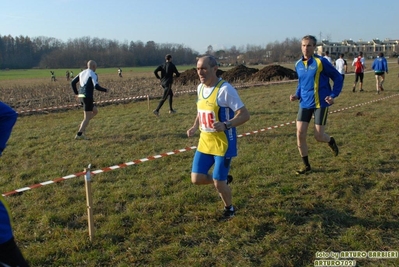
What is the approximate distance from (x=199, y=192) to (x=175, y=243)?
4.87 feet

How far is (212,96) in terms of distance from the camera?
13.0 feet

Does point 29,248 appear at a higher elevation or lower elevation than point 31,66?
lower

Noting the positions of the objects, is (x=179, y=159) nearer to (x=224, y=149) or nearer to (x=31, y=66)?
(x=224, y=149)

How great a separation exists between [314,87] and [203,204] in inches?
101

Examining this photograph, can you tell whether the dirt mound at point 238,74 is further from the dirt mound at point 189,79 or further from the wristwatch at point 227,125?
the wristwatch at point 227,125

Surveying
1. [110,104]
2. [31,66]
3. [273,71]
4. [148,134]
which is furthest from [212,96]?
[31,66]

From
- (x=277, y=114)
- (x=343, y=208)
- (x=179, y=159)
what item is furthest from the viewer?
(x=277, y=114)

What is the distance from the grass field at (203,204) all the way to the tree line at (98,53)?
336 ft

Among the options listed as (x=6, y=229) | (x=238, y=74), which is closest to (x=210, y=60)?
(x=6, y=229)

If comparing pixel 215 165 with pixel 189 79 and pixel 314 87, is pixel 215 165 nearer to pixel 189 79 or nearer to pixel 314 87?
pixel 314 87

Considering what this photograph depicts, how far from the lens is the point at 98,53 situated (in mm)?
124562

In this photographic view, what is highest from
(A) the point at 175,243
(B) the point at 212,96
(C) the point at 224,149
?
(B) the point at 212,96

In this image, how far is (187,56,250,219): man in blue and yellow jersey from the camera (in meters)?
3.88

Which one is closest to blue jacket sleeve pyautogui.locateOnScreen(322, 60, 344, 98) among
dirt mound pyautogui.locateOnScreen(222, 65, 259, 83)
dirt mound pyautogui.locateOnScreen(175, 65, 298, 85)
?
dirt mound pyautogui.locateOnScreen(175, 65, 298, 85)
